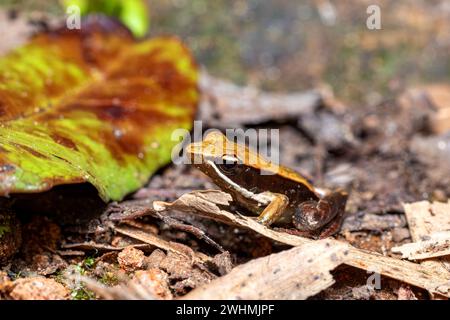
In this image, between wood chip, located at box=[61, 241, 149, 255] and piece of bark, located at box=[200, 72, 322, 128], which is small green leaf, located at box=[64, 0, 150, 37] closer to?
piece of bark, located at box=[200, 72, 322, 128]

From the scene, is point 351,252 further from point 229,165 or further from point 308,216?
point 229,165

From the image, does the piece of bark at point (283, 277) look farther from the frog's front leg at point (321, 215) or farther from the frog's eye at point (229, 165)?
the frog's eye at point (229, 165)

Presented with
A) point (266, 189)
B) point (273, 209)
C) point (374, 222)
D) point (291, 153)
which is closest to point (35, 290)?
point (273, 209)

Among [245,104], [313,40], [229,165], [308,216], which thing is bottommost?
[308,216]

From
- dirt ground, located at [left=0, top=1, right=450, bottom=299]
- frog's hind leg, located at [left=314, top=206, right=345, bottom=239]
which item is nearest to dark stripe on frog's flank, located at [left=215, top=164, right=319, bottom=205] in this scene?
frog's hind leg, located at [left=314, top=206, right=345, bottom=239]

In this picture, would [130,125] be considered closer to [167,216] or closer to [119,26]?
[167,216]

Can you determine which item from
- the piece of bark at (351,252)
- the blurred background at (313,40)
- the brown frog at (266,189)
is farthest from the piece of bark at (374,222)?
the blurred background at (313,40)
